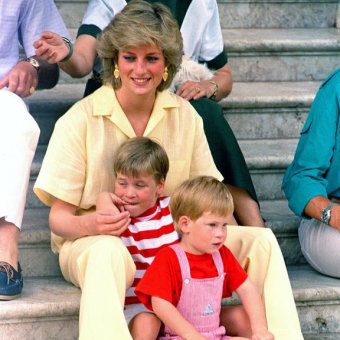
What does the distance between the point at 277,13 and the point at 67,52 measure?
66.1 inches

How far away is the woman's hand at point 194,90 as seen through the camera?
153 inches

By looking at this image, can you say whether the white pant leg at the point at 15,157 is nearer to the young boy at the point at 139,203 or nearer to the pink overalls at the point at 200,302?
the young boy at the point at 139,203

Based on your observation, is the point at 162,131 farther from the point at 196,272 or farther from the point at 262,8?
the point at 262,8

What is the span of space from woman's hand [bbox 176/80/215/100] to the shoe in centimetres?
88

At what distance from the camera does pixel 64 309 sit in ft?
11.3

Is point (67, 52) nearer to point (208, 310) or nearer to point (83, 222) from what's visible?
point (83, 222)

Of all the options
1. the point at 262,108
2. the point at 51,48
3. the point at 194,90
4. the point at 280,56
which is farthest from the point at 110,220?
the point at 280,56

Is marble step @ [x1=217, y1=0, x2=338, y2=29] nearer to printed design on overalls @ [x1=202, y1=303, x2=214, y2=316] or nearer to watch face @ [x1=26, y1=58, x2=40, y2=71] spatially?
watch face @ [x1=26, y1=58, x2=40, y2=71]

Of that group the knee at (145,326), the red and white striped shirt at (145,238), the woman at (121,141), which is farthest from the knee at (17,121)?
the knee at (145,326)

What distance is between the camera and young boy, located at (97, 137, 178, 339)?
3.38m

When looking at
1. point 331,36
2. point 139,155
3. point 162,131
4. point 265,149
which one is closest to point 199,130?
point 162,131

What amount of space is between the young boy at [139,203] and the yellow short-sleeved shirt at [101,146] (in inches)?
3.4

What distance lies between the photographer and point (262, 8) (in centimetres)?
510

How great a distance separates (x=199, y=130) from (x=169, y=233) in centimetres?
38
